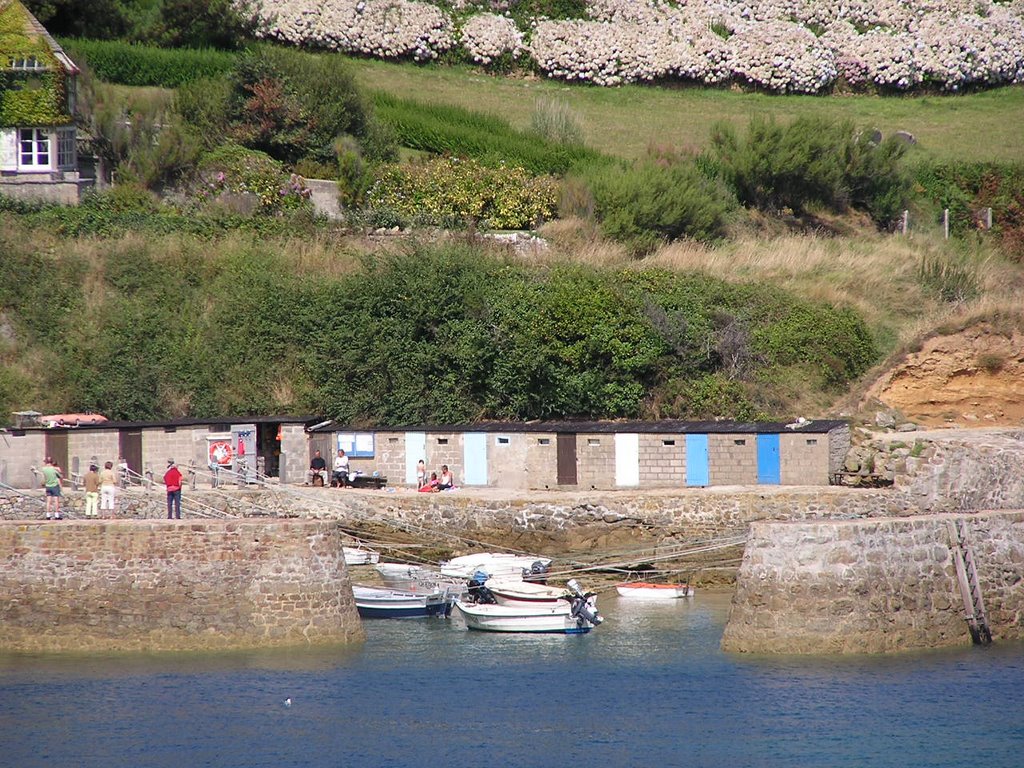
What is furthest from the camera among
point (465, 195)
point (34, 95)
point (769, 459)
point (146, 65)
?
point (146, 65)

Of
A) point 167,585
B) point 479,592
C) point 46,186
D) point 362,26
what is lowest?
point 479,592

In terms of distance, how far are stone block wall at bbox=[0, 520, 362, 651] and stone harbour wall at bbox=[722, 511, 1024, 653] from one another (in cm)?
745

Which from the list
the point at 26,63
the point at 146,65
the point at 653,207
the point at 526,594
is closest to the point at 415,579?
the point at 526,594

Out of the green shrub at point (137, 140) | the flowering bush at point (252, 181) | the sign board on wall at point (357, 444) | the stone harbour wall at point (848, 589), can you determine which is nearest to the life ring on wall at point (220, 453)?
the sign board on wall at point (357, 444)

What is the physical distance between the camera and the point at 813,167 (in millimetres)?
54406

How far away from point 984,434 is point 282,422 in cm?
1773

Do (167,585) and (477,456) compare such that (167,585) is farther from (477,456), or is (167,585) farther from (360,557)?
(477,456)

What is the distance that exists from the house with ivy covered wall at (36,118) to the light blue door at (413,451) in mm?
18930

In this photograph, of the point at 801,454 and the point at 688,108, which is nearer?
the point at 801,454

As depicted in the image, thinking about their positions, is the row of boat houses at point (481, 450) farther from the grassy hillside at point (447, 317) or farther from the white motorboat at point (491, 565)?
the white motorboat at point (491, 565)

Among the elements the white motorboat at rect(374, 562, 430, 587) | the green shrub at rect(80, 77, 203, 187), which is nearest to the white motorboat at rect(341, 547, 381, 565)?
the white motorboat at rect(374, 562, 430, 587)

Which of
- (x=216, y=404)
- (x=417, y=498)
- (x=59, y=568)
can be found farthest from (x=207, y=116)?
(x=59, y=568)

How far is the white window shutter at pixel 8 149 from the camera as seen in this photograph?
5262 cm

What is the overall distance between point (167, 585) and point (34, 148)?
30307mm
